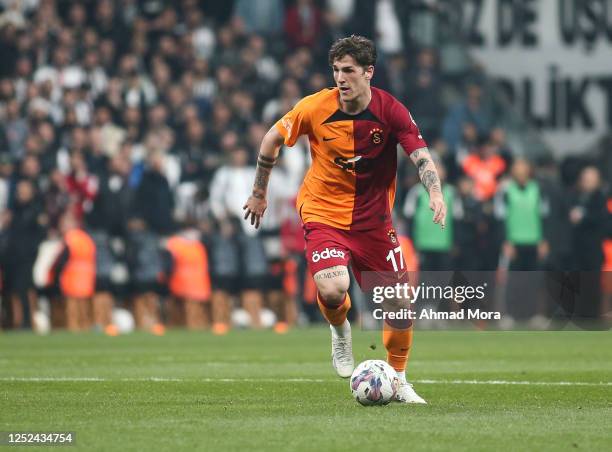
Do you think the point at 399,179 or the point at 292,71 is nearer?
the point at 399,179

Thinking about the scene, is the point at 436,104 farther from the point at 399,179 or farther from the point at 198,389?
the point at 198,389

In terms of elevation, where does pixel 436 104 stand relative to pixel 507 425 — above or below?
above

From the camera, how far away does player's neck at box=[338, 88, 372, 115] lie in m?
10.4

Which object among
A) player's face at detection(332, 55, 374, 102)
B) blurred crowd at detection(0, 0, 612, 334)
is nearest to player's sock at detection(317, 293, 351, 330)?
player's face at detection(332, 55, 374, 102)

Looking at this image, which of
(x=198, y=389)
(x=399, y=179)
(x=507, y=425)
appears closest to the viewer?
(x=507, y=425)

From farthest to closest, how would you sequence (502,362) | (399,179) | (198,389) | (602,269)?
(399,179) < (602,269) < (502,362) < (198,389)

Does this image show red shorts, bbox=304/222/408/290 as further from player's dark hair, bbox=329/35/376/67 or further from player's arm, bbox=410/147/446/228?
player's dark hair, bbox=329/35/376/67

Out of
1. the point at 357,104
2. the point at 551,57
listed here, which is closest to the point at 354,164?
the point at 357,104

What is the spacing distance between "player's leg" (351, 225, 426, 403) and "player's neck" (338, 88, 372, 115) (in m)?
0.81

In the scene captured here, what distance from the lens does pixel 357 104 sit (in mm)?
10383

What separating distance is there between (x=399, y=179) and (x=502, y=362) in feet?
31.3

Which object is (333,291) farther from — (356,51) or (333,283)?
(356,51)

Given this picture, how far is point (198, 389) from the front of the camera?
36.9 feet

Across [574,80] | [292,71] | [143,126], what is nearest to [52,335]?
[143,126]
